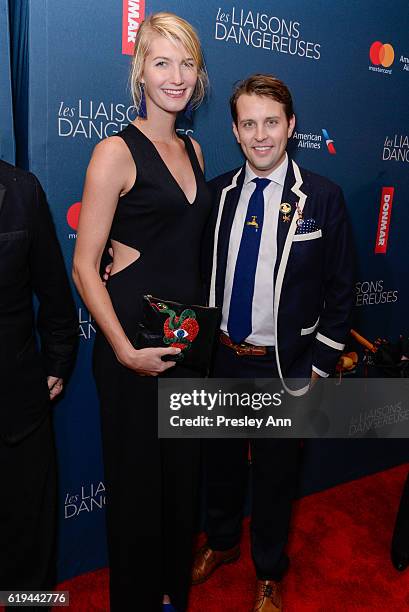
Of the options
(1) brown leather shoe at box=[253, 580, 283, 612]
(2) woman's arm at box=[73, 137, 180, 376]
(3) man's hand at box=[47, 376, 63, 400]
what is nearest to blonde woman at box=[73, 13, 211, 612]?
(2) woman's arm at box=[73, 137, 180, 376]

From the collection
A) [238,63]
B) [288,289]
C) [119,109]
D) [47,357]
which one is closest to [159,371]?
[47,357]

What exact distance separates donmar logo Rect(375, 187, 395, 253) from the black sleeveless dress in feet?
4.99

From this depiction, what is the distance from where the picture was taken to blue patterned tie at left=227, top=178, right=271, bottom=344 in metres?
2.11

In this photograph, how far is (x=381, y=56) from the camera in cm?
288

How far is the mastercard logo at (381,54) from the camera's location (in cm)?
283

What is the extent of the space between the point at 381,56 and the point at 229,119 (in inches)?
39.6

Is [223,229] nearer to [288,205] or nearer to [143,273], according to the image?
[288,205]

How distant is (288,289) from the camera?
6.89 feet

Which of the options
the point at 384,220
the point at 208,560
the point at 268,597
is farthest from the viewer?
the point at 384,220

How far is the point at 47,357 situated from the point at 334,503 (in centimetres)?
212

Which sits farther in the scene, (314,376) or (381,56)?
(381,56)

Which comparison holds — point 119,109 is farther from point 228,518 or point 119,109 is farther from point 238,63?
point 228,518

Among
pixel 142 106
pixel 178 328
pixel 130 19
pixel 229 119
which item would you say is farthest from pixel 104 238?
pixel 229 119

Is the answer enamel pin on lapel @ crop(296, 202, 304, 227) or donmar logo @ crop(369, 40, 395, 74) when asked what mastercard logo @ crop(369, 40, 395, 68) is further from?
enamel pin on lapel @ crop(296, 202, 304, 227)
